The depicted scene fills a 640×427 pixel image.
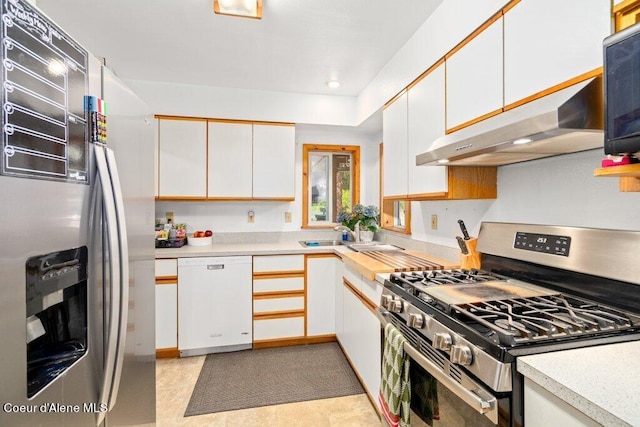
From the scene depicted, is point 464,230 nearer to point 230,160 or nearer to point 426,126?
point 426,126

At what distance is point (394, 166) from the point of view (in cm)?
234

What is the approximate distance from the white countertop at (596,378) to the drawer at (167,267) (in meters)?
2.54

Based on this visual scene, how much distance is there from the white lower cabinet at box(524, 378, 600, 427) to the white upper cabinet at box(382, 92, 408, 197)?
152cm

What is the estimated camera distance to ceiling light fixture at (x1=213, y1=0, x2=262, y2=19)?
169 cm

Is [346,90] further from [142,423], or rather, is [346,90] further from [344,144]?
[142,423]

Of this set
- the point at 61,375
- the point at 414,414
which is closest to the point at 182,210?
the point at 61,375

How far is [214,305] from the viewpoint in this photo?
8.80ft

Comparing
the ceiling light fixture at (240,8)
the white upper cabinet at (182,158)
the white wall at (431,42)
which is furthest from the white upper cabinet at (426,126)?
the white upper cabinet at (182,158)

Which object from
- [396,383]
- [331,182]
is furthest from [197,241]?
[396,383]

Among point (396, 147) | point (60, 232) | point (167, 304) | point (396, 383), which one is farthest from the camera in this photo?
point (167, 304)

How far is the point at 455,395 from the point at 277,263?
78.0 inches

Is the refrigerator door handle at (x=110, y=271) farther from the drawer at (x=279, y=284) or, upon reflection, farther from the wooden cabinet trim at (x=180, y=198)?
the wooden cabinet trim at (x=180, y=198)

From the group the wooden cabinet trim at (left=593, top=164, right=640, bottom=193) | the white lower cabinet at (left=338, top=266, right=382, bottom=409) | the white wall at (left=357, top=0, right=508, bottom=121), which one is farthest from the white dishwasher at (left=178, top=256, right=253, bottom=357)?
the wooden cabinet trim at (left=593, top=164, right=640, bottom=193)

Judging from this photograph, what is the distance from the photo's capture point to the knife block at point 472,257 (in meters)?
1.71
